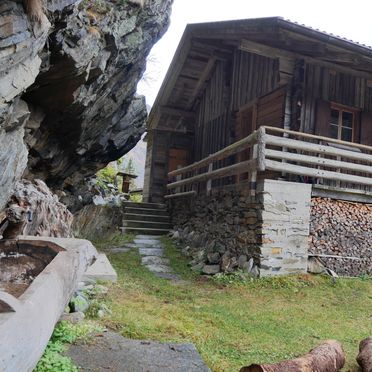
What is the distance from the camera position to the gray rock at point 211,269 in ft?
27.2

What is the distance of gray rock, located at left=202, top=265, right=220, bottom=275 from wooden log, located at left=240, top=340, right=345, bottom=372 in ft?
14.0

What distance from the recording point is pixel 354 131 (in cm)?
1031

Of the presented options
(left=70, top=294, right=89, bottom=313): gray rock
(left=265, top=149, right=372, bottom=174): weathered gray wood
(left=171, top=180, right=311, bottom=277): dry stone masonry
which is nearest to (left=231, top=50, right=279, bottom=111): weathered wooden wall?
(left=265, top=149, right=372, bottom=174): weathered gray wood

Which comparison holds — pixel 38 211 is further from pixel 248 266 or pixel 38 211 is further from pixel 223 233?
pixel 223 233

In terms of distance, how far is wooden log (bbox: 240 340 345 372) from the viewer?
309 centimetres

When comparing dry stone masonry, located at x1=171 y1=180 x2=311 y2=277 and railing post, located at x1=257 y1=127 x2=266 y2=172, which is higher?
railing post, located at x1=257 y1=127 x2=266 y2=172

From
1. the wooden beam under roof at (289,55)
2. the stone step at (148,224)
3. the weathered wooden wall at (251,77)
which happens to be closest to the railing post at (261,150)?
the weathered wooden wall at (251,77)

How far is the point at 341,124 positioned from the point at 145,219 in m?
6.97

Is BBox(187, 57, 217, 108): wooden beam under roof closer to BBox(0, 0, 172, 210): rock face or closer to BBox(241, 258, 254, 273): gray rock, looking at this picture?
BBox(0, 0, 172, 210): rock face

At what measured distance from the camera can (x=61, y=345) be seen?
131 inches

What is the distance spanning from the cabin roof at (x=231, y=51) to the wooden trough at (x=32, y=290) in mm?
6857

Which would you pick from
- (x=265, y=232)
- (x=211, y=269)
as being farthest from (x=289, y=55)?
(x=211, y=269)

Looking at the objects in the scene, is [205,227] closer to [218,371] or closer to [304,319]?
[304,319]

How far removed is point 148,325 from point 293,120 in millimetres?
6715
